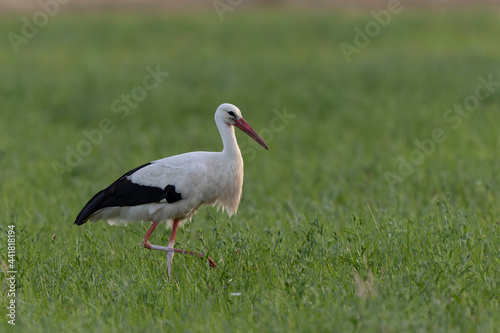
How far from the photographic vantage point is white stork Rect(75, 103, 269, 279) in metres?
5.54

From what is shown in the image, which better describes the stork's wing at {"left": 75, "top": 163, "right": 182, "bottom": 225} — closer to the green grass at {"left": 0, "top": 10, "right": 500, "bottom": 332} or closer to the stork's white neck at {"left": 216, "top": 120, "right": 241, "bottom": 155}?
the green grass at {"left": 0, "top": 10, "right": 500, "bottom": 332}

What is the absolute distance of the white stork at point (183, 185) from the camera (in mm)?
5535

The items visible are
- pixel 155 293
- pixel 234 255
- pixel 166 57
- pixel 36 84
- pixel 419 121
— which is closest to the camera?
pixel 155 293

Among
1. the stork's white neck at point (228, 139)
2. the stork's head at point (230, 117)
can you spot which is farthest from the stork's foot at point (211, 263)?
the stork's head at point (230, 117)

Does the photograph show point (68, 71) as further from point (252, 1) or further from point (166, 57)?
point (252, 1)

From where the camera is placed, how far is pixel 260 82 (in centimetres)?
1638

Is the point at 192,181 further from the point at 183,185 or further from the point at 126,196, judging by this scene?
the point at 126,196

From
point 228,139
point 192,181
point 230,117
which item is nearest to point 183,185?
point 192,181

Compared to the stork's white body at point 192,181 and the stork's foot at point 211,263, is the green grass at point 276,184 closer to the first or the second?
the stork's foot at point 211,263

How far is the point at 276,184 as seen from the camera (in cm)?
916

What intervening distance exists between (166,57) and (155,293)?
16615 mm

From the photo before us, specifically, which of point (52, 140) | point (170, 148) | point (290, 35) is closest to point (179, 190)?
point (170, 148)

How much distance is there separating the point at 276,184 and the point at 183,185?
12.3ft

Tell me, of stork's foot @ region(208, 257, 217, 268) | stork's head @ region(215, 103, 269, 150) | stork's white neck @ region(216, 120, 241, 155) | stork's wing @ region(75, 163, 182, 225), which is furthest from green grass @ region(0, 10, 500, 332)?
stork's head @ region(215, 103, 269, 150)
